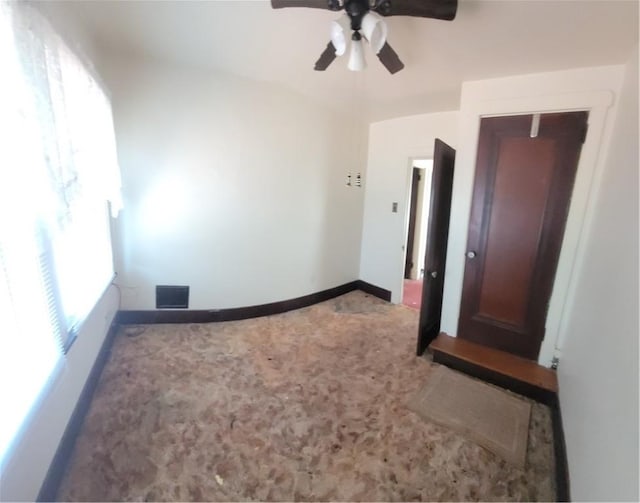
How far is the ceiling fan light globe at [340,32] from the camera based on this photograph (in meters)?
1.56

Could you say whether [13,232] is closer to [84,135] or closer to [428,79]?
[84,135]

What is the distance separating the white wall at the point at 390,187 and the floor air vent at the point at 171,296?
2313 mm

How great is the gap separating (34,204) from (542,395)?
3.10 metres

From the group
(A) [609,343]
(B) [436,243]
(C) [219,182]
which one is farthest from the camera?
(C) [219,182]

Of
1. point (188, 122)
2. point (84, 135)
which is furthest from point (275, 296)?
point (84, 135)

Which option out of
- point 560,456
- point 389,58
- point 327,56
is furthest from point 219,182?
point 560,456

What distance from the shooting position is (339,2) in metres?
1.48

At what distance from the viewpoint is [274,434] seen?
1.78m

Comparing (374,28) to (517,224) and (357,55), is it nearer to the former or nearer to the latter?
(357,55)

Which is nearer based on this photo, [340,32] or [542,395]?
[340,32]

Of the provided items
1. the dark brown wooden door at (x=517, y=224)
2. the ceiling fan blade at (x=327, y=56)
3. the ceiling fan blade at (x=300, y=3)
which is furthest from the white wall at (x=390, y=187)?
the ceiling fan blade at (x=300, y=3)

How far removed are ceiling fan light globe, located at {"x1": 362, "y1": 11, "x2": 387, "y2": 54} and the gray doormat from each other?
2.21 metres

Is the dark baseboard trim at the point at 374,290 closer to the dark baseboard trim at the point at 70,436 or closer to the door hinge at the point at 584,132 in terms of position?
the door hinge at the point at 584,132

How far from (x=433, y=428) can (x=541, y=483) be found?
21.7 inches
